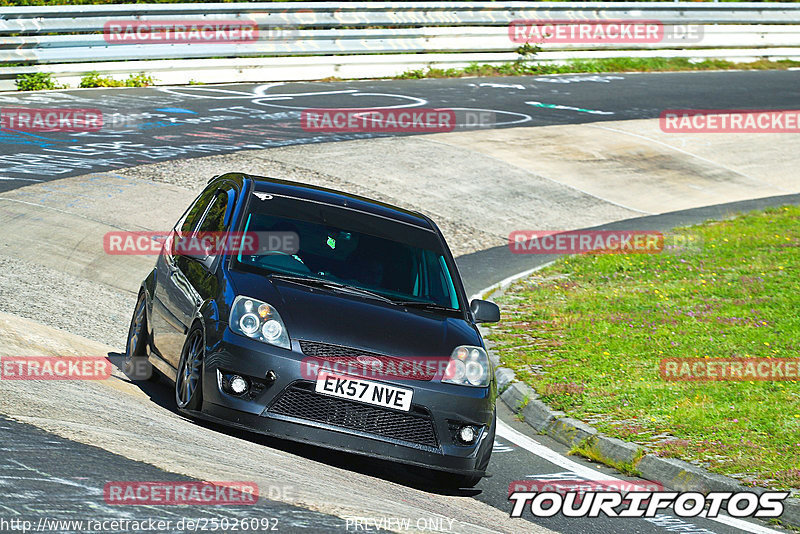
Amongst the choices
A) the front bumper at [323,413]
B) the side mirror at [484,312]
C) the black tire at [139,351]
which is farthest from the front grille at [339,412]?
the black tire at [139,351]

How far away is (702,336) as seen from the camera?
420 inches

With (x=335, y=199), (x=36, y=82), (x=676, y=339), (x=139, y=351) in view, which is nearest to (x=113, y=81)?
(x=36, y=82)

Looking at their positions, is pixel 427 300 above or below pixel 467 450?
above

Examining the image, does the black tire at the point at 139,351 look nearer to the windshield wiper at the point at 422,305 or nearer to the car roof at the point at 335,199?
the car roof at the point at 335,199

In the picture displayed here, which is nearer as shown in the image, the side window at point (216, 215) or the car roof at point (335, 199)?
the side window at point (216, 215)

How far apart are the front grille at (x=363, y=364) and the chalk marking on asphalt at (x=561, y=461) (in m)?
1.67

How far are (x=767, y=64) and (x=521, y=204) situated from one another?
1716 cm

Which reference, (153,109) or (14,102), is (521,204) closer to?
(153,109)

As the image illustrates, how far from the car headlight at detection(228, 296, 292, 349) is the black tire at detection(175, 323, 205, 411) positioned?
0.29 meters

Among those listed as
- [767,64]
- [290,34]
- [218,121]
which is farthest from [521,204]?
[767,64]

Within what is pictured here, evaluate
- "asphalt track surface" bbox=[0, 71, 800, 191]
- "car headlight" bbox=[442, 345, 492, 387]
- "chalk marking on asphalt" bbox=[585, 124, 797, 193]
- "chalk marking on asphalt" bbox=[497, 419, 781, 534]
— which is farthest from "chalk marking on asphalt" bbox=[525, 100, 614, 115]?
"car headlight" bbox=[442, 345, 492, 387]

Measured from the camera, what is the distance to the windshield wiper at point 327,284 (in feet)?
23.6

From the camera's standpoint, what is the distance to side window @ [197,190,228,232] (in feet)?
26.0

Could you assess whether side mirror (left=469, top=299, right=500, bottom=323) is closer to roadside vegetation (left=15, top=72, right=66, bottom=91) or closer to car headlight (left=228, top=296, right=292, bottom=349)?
car headlight (left=228, top=296, right=292, bottom=349)
